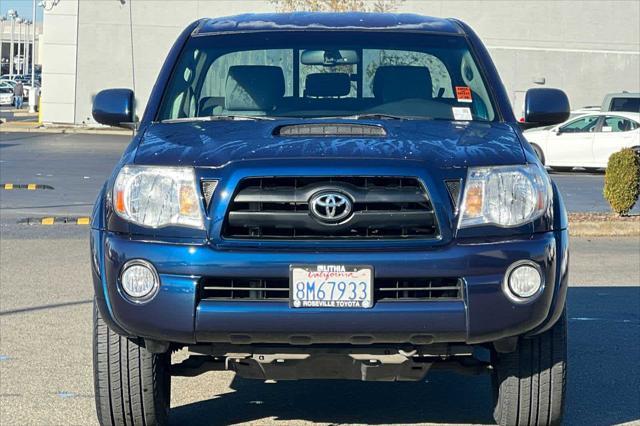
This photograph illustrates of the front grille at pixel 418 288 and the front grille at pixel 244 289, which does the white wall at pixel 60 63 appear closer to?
the front grille at pixel 244 289

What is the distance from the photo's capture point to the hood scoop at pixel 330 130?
547cm

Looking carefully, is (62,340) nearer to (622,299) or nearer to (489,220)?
(489,220)

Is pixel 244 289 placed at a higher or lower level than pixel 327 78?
lower

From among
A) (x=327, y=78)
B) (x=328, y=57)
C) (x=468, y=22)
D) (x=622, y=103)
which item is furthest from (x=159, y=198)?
(x=468, y=22)

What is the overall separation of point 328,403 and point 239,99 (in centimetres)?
164

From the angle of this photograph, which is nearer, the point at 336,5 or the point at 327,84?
the point at 327,84

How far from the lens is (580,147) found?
88.6 ft

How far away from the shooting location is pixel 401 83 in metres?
6.40

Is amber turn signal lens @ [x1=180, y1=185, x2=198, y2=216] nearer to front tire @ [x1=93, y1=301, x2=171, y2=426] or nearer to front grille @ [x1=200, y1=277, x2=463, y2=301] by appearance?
front grille @ [x1=200, y1=277, x2=463, y2=301]

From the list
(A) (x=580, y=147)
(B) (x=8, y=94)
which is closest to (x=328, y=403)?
(A) (x=580, y=147)

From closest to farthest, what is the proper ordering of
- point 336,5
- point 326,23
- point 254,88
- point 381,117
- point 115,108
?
point 381,117
point 254,88
point 115,108
point 326,23
point 336,5

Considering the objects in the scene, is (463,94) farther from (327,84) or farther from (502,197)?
(502,197)

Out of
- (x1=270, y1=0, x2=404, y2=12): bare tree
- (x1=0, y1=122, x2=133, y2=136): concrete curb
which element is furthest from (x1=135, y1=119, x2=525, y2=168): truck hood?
(x1=0, y1=122, x2=133, y2=136): concrete curb

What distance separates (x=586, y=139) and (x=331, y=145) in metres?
22.5
